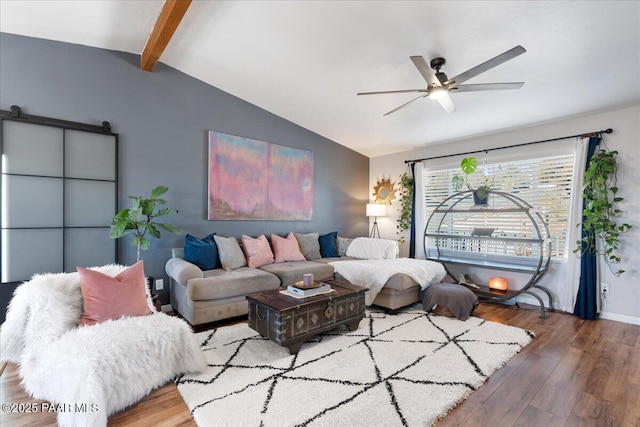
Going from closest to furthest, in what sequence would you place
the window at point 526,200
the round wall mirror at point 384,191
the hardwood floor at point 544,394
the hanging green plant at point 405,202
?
the hardwood floor at point 544,394 < the window at point 526,200 < the hanging green plant at point 405,202 < the round wall mirror at point 384,191

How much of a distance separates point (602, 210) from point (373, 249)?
8.87ft

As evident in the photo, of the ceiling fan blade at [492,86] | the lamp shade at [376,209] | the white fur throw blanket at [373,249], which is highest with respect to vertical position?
the ceiling fan blade at [492,86]

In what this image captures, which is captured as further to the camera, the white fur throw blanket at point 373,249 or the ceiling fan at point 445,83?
the white fur throw blanket at point 373,249

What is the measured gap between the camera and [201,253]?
11.4 ft

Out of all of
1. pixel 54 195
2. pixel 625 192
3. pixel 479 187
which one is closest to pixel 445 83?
pixel 479 187

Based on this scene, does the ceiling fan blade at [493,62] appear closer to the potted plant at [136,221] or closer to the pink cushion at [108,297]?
the pink cushion at [108,297]

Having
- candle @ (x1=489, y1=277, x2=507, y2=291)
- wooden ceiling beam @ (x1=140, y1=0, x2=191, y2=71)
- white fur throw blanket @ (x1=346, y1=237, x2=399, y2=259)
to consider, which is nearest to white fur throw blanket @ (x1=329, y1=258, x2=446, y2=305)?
white fur throw blanket @ (x1=346, y1=237, x2=399, y2=259)

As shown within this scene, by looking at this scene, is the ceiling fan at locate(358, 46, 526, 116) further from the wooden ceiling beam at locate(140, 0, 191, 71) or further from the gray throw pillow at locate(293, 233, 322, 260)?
the gray throw pillow at locate(293, 233, 322, 260)

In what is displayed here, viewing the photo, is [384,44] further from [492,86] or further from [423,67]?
[492,86]

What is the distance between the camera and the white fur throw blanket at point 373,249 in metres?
4.52

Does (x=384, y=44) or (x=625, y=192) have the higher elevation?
(x=384, y=44)

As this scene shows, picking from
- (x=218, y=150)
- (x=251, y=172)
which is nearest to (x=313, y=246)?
(x=251, y=172)

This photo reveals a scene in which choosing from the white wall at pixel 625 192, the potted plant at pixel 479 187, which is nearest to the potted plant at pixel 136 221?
the potted plant at pixel 479 187

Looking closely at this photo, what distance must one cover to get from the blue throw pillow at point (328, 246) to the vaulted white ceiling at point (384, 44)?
2062mm
